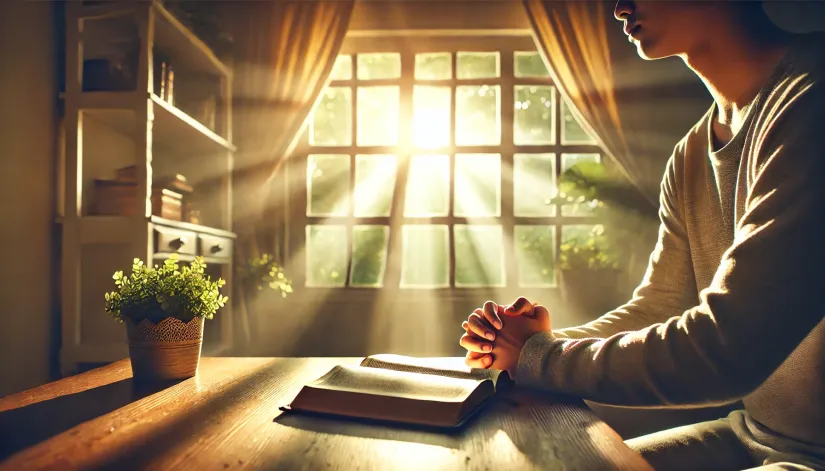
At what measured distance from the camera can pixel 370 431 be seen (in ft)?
2.40

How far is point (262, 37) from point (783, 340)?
338cm

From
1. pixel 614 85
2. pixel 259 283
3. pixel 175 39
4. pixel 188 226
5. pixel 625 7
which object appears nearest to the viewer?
pixel 625 7

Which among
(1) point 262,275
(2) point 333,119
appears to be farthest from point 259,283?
(2) point 333,119

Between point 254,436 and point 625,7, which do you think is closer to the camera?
point 254,436

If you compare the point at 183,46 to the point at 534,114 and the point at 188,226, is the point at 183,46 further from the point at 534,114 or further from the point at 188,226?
the point at 534,114

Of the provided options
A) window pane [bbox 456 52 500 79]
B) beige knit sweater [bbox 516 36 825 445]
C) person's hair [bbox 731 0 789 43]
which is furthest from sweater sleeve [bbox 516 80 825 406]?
window pane [bbox 456 52 500 79]

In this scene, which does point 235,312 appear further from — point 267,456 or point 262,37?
point 267,456

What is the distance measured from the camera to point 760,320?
0.75 m

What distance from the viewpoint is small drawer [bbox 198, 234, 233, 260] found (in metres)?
2.87

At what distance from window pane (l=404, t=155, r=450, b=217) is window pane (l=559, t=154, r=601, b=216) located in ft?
2.40

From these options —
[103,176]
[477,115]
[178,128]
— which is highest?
[477,115]

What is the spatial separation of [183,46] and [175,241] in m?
1.06

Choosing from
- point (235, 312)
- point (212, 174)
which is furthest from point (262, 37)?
point (235, 312)

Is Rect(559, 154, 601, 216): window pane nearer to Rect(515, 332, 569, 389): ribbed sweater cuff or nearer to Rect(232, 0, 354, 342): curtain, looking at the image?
Rect(232, 0, 354, 342): curtain
